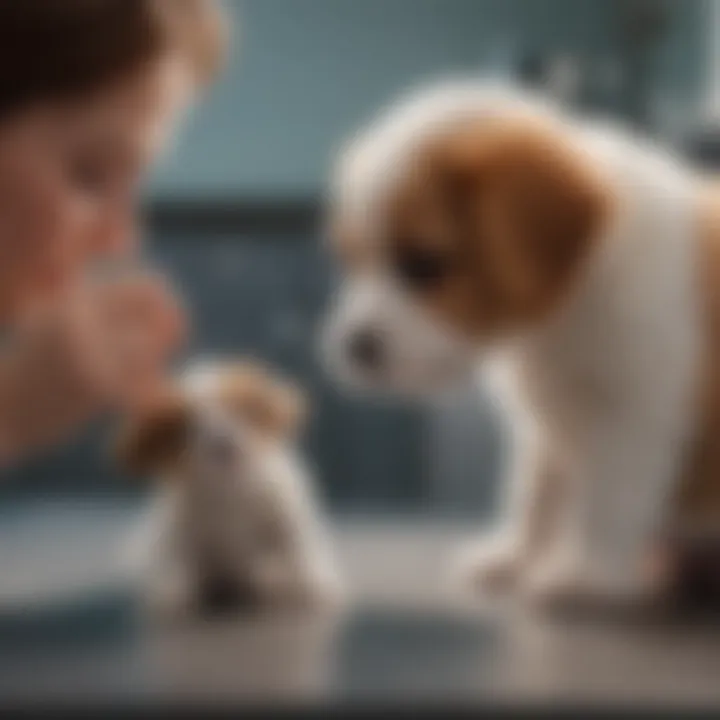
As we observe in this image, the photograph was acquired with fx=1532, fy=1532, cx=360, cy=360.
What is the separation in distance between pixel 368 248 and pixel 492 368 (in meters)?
0.09

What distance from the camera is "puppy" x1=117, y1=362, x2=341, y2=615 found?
64 cm

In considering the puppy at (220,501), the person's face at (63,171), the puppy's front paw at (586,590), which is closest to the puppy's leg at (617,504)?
the puppy's front paw at (586,590)

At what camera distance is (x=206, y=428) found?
639mm

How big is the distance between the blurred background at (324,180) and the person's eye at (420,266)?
4.4 inches

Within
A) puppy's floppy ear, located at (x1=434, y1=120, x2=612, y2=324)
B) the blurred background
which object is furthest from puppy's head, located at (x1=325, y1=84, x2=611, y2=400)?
the blurred background

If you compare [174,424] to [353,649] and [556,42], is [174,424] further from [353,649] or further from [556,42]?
[556,42]

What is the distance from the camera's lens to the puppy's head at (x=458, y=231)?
596 mm

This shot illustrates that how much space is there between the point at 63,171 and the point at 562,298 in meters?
0.20

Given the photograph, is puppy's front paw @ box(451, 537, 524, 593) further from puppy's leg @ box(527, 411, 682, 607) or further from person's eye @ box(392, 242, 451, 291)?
person's eye @ box(392, 242, 451, 291)

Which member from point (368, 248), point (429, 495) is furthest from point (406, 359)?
point (429, 495)

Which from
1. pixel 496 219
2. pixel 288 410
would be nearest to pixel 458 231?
pixel 496 219

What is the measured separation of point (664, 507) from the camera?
0.64 meters

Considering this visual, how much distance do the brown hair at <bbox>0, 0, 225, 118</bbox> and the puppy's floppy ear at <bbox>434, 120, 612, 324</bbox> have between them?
123 mm

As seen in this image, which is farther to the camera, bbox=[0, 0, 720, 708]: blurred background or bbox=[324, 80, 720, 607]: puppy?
bbox=[0, 0, 720, 708]: blurred background
